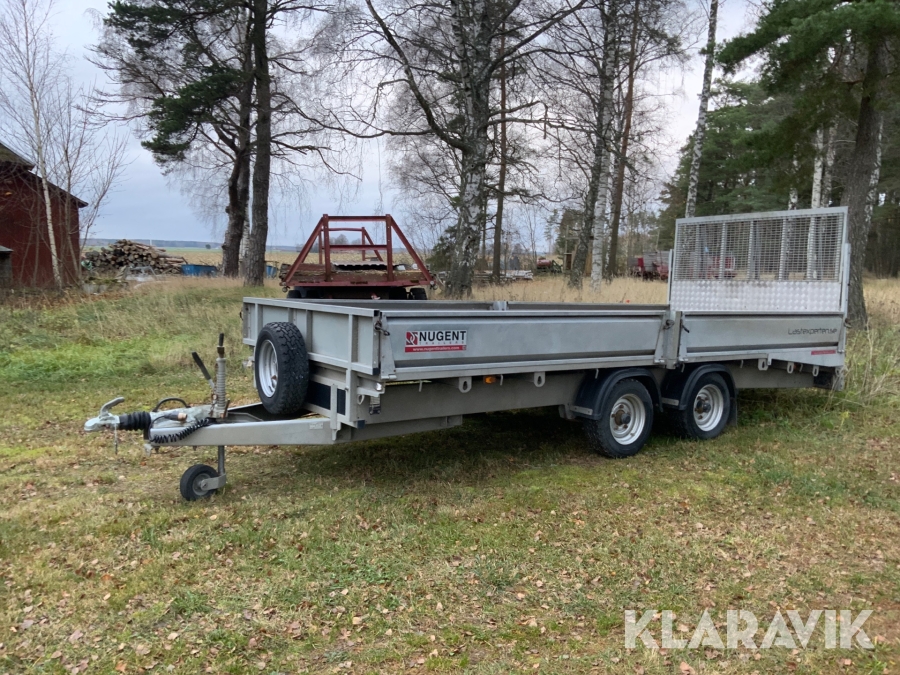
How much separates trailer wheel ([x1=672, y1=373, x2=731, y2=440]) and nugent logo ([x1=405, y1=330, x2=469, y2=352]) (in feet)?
8.62

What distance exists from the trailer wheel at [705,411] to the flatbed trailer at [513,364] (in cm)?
Answer: 1

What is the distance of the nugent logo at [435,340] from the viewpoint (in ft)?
13.8

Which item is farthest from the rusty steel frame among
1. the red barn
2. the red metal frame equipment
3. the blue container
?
the blue container

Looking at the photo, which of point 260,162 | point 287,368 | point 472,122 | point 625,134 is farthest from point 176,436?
point 625,134

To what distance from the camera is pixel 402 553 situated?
3.85m

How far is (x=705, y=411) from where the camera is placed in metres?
6.44

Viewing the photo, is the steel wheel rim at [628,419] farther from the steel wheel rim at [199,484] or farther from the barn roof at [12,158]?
the barn roof at [12,158]

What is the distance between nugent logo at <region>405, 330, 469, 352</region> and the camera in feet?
13.8

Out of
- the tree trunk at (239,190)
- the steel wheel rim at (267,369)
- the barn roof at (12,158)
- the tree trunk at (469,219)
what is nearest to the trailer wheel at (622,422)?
the steel wheel rim at (267,369)

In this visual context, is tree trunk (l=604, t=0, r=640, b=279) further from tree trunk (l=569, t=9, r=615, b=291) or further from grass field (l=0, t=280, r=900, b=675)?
grass field (l=0, t=280, r=900, b=675)

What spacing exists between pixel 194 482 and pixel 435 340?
1.92m

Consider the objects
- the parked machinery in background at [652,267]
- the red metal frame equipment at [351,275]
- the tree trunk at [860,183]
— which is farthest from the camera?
the parked machinery in background at [652,267]

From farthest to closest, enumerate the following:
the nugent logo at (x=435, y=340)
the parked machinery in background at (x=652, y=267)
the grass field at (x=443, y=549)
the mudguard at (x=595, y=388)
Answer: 1. the parked machinery in background at (x=652, y=267)
2. the mudguard at (x=595, y=388)
3. the nugent logo at (x=435, y=340)
4. the grass field at (x=443, y=549)

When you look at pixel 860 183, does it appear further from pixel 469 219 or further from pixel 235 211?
pixel 235 211
